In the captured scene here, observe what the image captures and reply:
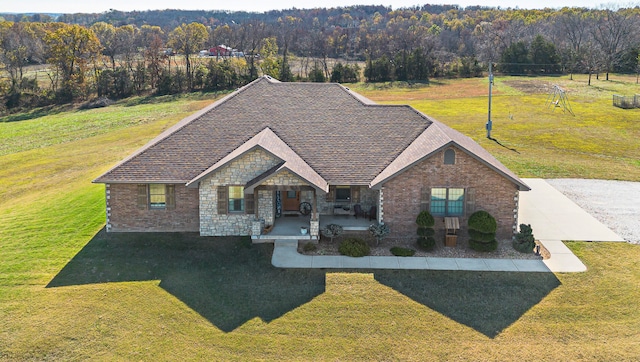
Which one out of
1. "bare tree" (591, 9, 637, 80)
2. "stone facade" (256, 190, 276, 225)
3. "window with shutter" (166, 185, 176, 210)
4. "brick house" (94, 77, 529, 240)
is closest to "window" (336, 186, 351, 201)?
"brick house" (94, 77, 529, 240)

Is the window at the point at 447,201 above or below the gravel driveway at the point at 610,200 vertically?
above

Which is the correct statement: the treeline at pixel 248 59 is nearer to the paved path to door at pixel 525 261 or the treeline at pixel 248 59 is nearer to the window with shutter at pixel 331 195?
the window with shutter at pixel 331 195

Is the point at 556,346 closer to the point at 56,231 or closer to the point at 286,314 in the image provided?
the point at 286,314

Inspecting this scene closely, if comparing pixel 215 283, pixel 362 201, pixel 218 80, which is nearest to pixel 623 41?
pixel 218 80

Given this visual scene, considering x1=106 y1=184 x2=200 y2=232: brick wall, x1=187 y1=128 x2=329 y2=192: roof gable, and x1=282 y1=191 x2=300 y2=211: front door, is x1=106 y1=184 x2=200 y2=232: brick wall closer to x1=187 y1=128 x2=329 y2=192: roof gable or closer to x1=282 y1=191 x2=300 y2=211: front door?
x1=187 y1=128 x2=329 y2=192: roof gable

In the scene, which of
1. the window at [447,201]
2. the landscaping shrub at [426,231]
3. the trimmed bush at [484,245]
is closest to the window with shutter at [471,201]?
the window at [447,201]
